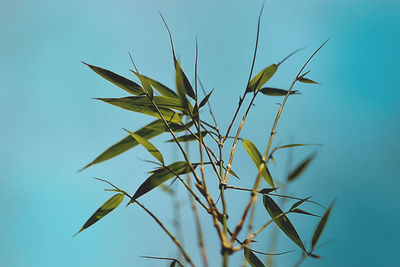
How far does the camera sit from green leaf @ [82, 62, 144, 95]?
30.6 inches

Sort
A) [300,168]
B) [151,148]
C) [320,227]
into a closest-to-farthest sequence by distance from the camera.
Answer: [300,168] → [320,227] → [151,148]

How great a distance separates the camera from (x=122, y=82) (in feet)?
2.60

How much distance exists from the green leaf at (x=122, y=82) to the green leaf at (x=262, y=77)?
0.24 metres

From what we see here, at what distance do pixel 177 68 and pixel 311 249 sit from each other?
1.25 ft

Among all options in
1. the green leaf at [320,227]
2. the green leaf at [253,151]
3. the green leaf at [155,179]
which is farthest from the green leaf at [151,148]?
the green leaf at [320,227]

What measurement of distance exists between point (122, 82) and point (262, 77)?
1.01 ft

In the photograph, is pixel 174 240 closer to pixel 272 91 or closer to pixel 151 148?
pixel 151 148

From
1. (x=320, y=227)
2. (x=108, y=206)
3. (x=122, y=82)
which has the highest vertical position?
(x=122, y=82)

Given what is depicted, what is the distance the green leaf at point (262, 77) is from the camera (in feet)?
2.61

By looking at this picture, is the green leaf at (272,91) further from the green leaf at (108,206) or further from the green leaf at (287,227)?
the green leaf at (108,206)

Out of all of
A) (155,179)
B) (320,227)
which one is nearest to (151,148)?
(155,179)

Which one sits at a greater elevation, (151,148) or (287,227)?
(151,148)

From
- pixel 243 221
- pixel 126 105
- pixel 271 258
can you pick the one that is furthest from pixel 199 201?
pixel 126 105

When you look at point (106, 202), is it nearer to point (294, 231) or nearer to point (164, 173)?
point (164, 173)
